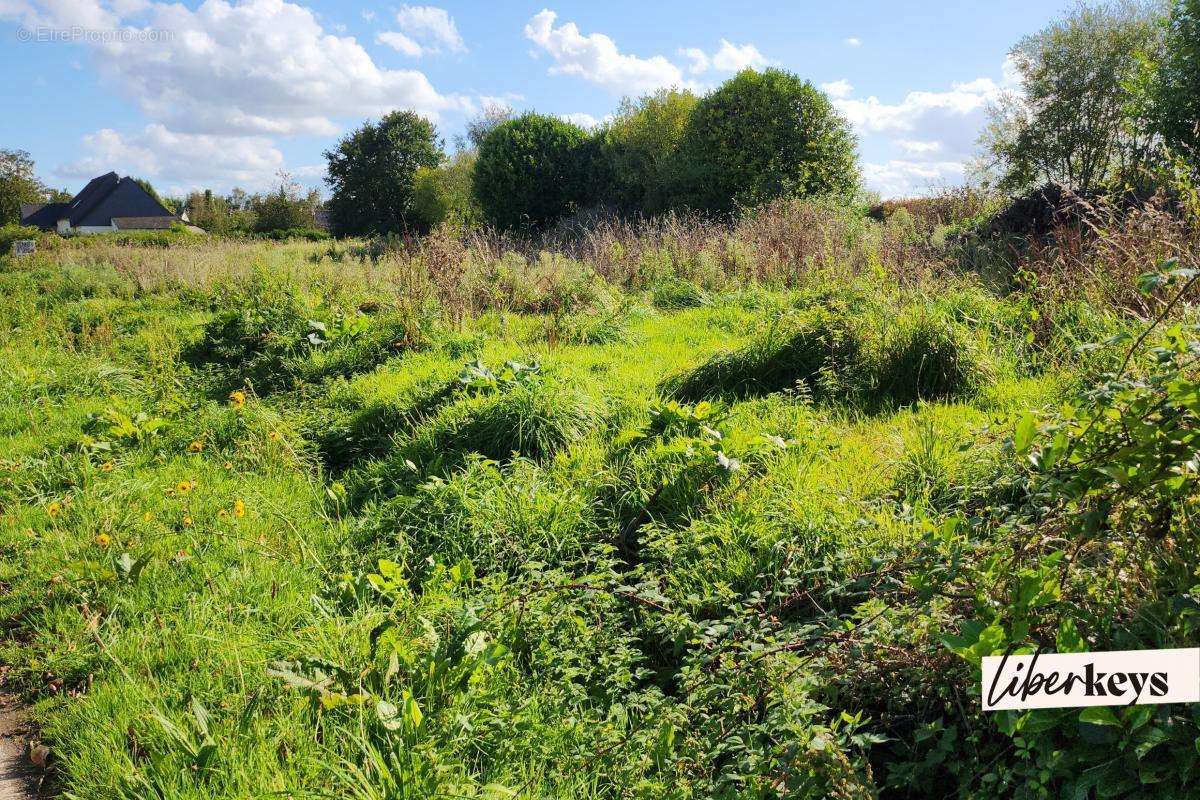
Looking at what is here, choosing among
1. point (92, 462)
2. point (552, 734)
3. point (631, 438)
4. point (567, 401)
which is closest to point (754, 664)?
point (552, 734)

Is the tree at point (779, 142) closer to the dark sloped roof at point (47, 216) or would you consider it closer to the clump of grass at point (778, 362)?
the clump of grass at point (778, 362)

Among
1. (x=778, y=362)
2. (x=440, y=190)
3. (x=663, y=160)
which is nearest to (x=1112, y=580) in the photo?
(x=778, y=362)

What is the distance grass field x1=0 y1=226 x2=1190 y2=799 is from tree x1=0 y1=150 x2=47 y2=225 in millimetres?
56226

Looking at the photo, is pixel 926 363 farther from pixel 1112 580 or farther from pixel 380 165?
pixel 380 165

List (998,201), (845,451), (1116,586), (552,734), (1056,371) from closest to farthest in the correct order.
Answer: (1116,586)
(552,734)
(845,451)
(1056,371)
(998,201)

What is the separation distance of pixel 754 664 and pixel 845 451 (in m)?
1.94

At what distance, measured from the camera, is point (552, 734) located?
277 cm

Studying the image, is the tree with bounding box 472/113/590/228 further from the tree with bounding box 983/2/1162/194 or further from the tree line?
the tree with bounding box 983/2/1162/194

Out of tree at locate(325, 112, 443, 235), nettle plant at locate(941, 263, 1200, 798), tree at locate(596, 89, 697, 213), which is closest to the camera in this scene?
nettle plant at locate(941, 263, 1200, 798)

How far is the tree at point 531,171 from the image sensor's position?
2261 cm

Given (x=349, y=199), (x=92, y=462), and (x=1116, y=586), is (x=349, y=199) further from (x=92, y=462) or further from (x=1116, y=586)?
(x=1116, y=586)

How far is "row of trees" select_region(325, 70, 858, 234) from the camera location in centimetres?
1630

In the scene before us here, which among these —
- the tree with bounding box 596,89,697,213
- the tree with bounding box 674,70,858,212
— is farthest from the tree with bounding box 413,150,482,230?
the tree with bounding box 674,70,858,212

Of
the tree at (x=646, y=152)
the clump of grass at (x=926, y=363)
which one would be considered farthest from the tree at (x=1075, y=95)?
the clump of grass at (x=926, y=363)
